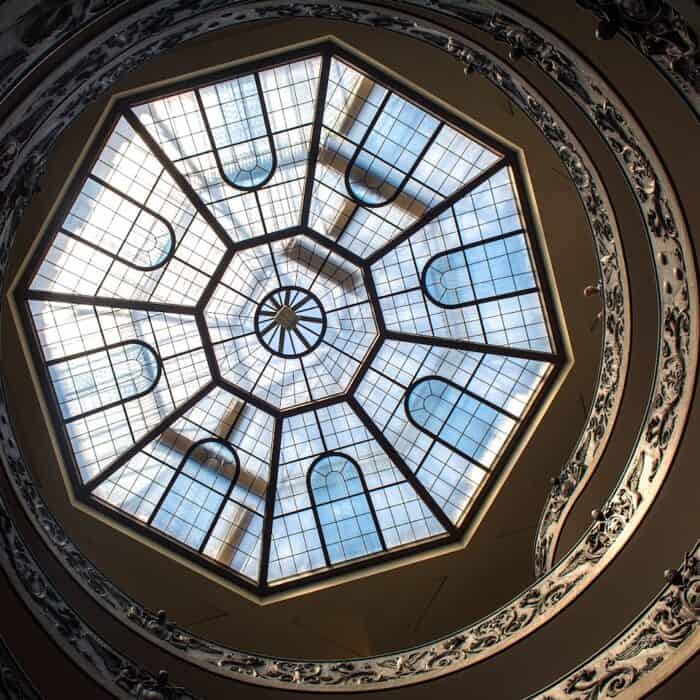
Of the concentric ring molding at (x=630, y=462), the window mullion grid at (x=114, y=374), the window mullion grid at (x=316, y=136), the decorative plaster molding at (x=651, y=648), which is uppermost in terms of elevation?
Answer: the window mullion grid at (x=316, y=136)

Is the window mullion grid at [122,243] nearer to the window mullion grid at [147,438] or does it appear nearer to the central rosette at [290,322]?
the central rosette at [290,322]

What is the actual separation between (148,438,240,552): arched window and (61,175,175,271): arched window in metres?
4.91

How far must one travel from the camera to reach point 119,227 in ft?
53.7

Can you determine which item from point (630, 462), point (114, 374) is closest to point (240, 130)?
point (114, 374)

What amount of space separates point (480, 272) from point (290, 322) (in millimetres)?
4926

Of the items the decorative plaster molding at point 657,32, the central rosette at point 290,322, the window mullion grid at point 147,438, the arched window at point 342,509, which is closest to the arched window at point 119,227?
the central rosette at point 290,322

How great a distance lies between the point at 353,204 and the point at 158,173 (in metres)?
4.61

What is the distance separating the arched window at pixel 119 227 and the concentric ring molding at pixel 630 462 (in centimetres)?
302

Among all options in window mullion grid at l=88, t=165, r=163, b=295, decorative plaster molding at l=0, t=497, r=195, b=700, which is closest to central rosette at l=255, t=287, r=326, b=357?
window mullion grid at l=88, t=165, r=163, b=295

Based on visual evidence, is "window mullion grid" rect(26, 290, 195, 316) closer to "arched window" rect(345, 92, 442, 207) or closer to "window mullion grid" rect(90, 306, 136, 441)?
"window mullion grid" rect(90, 306, 136, 441)

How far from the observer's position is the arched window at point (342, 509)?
18.3 m

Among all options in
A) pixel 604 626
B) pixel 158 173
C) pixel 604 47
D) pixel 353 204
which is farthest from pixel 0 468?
pixel 604 47

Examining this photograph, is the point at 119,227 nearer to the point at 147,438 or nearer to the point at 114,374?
the point at 114,374

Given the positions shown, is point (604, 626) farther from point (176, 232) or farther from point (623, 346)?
point (176, 232)
